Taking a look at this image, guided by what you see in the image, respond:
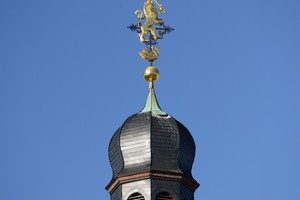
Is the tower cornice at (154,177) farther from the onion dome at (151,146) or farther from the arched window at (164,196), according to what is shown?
the arched window at (164,196)

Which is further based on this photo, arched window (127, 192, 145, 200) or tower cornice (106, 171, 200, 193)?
tower cornice (106, 171, 200, 193)

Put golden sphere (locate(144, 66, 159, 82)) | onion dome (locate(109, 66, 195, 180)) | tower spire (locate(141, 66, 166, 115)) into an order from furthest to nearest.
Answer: golden sphere (locate(144, 66, 159, 82)) → tower spire (locate(141, 66, 166, 115)) → onion dome (locate(109, 66, 195, 180))

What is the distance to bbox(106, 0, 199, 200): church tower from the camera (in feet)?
265

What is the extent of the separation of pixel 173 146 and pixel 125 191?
305cm

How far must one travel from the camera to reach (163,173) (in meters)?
80.8

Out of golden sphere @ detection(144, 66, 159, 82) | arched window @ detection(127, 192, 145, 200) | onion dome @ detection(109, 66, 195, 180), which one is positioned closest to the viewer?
arched window @ detection(127, 192, 145, 200)

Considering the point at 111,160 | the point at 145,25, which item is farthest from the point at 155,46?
the point at 111,160

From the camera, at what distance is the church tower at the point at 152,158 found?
265 ft

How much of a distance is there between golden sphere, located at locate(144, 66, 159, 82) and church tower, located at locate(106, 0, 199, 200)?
4.04 feet

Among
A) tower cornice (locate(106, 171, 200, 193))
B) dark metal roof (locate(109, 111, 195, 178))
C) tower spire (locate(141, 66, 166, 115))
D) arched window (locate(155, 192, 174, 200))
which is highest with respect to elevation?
tower spire (locate(141, 66, 166, 115))

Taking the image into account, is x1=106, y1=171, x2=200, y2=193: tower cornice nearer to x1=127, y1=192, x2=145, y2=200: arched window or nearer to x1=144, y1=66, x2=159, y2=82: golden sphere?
x1=127, y1=192, x2=145, y2=200: arched window

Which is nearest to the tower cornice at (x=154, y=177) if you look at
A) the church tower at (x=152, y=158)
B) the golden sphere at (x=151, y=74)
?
the church tower at (x=152, y=158)

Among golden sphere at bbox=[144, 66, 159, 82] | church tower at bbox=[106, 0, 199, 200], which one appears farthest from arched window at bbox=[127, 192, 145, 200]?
golden sphere at bbox=[144, 66, 159, 82]

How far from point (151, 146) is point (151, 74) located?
4.80m
